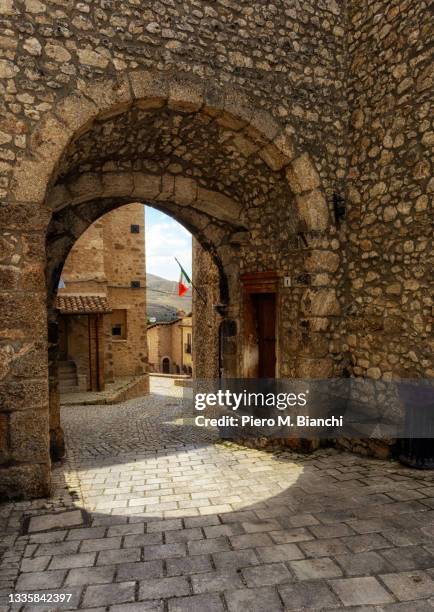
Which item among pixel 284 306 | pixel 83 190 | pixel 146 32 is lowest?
pixel 284 306

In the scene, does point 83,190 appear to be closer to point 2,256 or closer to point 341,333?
point 2,256

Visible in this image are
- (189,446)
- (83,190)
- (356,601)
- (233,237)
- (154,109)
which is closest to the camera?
(356,601)

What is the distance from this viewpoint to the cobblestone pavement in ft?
7.39

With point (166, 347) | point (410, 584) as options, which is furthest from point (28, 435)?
point (166, 347)

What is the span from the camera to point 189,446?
229 inches

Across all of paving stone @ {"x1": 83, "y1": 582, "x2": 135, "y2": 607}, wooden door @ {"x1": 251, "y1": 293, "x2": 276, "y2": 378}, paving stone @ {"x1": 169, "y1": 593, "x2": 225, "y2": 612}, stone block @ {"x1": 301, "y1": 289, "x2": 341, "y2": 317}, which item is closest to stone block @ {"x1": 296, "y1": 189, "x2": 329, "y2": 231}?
stone block @ {"x1": 301, "y1": 289, "x2": 341, "y2": 317}

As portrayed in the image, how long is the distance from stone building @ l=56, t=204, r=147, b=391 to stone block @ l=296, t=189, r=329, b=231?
9.18 m

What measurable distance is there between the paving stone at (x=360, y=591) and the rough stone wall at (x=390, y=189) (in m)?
2.21

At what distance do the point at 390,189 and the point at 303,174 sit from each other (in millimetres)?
959

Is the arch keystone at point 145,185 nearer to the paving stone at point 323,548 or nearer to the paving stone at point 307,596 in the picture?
the paving stone at point 323,548

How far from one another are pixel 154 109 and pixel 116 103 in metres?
0.49

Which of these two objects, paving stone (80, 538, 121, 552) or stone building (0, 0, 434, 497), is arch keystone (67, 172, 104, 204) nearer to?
stone building (0, 0, 434, 497)

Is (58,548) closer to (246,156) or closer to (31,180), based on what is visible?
(31,180)

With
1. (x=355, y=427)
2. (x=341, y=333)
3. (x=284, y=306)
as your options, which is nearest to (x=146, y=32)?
(x=284, y=306)
